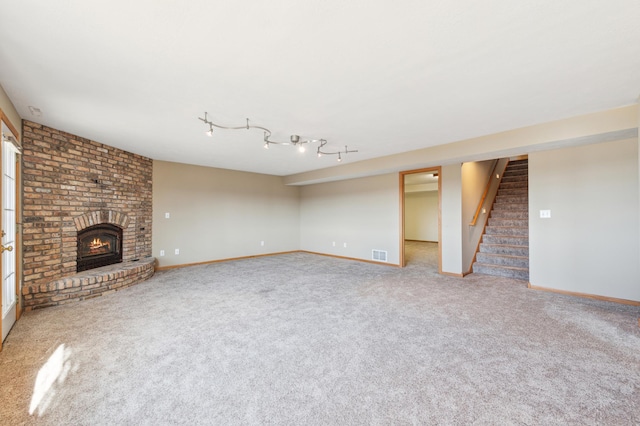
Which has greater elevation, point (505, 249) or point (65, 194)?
point (65, 194)

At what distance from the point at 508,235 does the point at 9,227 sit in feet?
25.2

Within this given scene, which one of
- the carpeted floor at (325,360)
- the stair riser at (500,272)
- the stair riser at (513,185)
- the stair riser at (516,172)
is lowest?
the carpeted floor at (325,360)

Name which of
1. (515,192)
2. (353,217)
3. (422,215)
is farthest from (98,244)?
(422,215)

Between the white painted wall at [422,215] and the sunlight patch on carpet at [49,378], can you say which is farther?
the white painted wall at [422,215]

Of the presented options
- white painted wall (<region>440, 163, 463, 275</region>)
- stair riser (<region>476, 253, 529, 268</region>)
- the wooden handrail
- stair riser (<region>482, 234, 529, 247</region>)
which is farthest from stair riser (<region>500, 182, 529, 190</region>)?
white painted wall (<region>440, 163, 463, 275</region>)

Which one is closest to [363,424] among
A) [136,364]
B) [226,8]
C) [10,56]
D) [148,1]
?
[136,364]

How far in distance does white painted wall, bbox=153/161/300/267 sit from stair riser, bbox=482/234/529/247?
4908 millimetres

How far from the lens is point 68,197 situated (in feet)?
12.6

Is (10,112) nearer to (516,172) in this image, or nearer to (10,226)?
(10,226)

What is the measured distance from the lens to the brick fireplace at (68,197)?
3371 mm

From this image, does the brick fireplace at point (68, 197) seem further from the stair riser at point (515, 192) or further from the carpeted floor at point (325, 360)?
the stair riser at point (515, 192)

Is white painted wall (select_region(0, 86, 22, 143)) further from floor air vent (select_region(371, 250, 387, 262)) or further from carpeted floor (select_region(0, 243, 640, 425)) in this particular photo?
floor air vent (select_region(371, 250, 387, 262))

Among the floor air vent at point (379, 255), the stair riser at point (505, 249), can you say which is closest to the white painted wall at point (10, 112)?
the floor air vent at point (379, 255)

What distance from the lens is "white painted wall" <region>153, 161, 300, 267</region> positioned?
5.68 m
